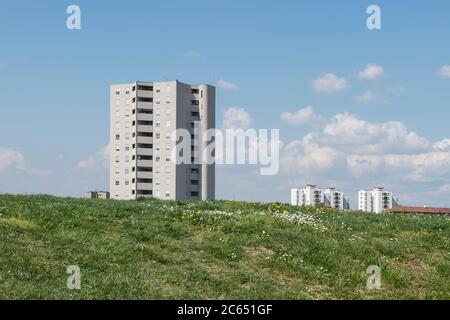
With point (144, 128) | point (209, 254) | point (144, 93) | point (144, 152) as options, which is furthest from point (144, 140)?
point (209, 254)

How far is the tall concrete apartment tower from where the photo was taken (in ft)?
600

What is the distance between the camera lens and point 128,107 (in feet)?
619

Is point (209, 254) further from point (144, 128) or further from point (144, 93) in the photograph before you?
point (144, 93)

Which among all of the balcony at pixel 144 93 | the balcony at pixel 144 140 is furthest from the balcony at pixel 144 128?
the balcony at pixel 144 93

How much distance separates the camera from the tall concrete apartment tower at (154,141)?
182750 mm

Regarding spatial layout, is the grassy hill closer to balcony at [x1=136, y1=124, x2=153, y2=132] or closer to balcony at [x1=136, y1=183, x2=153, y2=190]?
balcony at [x1=136, y1=183, x2=153, y2=190]

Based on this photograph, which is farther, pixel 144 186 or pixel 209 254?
pixel 144 186

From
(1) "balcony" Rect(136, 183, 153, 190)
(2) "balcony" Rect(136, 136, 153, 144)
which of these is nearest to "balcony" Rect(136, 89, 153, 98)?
(2) "balcony" Rect(136, 136, 153, 144)

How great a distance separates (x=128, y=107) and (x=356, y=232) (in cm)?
16936

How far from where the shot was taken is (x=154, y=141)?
185125 millimetres

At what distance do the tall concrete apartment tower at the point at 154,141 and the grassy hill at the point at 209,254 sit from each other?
513ft

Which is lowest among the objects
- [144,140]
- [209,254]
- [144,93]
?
[209,254]

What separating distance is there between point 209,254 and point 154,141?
16693 cm
